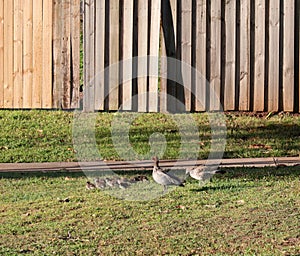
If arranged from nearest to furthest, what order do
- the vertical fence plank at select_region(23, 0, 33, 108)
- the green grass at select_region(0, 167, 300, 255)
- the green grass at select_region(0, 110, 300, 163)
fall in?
the green grass at select_region(0, 167, 300, 255) → the green grass at select_region(0, 110, 300, 163) → the vertical fence plank at select_region(23, 0, 33, 108)

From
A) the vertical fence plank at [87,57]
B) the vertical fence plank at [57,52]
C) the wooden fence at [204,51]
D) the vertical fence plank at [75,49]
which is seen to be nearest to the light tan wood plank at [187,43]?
the wooden fence at [204,51]

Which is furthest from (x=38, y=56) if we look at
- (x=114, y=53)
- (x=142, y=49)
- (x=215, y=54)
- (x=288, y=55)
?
(x=288, y=55)

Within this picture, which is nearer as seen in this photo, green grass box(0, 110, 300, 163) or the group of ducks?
the group of ducks

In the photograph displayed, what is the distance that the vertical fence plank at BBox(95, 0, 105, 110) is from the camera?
1490 cm

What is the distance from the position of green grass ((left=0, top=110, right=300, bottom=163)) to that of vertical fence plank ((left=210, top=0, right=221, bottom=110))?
1.12 ft

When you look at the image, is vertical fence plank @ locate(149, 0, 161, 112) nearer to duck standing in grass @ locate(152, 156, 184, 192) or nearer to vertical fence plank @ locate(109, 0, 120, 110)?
vertical fence plank @ locate(109, 0, 120, 110)

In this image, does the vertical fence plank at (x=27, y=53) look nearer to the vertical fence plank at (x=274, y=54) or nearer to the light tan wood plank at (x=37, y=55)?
the light tan wood plank at (x=37, y=55)

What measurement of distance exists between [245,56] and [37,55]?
346 cm

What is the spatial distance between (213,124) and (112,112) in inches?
68.6

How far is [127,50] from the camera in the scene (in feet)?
48.9

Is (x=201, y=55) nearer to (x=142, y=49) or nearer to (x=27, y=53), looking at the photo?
(x=142, y=49)

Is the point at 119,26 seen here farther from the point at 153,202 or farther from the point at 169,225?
the point at 169,225

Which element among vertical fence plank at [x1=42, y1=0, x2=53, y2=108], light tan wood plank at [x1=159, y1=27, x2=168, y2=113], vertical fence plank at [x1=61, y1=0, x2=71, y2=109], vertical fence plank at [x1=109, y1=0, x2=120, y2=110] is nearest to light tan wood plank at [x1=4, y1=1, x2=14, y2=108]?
vertical fence plank at [x1=42, y1=0, x2=53, y2=108]

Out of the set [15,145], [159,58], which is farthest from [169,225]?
[159,58]
